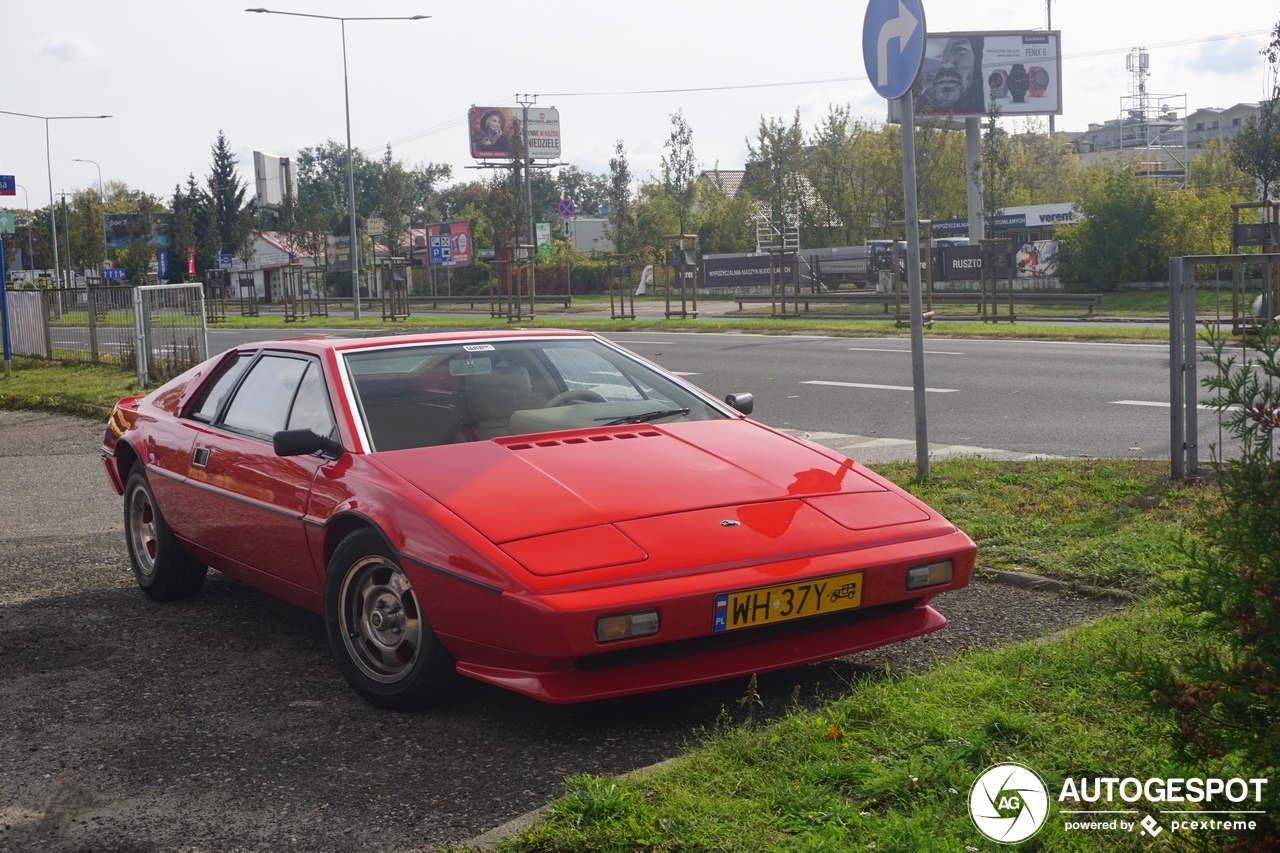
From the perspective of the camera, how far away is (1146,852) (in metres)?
2.70

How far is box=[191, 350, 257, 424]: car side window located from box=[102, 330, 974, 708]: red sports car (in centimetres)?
6

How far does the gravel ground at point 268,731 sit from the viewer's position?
3.36 m

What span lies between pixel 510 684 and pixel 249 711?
42.4 inches

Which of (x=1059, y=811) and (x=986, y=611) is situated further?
(x=986, y=611)

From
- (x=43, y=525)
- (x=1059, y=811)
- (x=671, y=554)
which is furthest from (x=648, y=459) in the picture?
(x=43, y=525)

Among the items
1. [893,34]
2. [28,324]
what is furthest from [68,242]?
[893,34]

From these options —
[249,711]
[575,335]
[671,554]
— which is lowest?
[249,711]

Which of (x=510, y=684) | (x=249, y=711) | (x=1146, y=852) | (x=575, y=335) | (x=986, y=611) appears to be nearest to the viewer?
(x=1146, y=852)

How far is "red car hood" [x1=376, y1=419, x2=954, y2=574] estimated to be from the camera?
13.0ft

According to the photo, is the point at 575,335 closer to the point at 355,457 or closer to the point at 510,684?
the point at 355,457

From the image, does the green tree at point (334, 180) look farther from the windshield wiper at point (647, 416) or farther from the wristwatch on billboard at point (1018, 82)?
the windshield wiper at point (647, 416)

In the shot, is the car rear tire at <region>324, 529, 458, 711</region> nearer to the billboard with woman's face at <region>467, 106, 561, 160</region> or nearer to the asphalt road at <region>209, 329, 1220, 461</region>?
the asphalt road at <region>209, 329, 1220, 461</region>

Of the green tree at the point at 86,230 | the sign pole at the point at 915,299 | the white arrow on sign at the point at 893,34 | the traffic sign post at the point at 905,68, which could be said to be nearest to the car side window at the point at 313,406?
the traffic sign post at the point at 905,68

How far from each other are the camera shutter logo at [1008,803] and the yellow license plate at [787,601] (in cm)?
89
